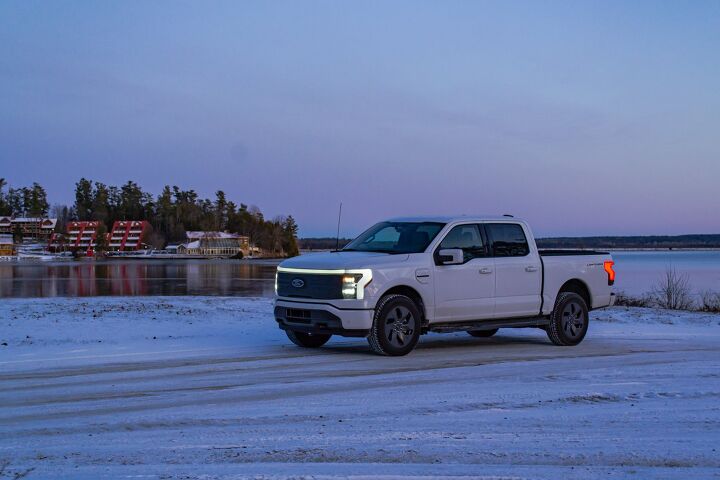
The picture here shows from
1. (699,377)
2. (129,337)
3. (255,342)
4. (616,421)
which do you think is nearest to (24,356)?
(129,337)

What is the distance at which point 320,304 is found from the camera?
36.2 ft

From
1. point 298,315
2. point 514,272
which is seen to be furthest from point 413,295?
point 514,272

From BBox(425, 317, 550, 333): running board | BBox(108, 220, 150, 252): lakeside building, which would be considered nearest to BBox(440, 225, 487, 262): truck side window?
BBox(425, 317, 550, 333): running board

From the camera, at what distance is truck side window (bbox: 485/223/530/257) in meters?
12.4

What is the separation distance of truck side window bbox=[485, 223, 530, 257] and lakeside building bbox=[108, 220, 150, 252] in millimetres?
171371

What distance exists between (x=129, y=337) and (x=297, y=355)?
378cm

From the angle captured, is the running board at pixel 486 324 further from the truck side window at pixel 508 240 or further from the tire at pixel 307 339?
the tire at pixel 307 339

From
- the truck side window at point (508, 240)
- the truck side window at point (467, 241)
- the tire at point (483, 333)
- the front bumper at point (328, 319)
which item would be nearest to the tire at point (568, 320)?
the truck side window at point (508, 240)

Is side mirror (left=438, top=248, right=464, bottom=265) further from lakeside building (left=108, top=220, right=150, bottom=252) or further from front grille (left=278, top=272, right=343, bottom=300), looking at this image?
lakeside building (left=108, top=220, right=150, bottom=252)

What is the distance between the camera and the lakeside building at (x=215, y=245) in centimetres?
16625

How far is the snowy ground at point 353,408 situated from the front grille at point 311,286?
0.90 metres

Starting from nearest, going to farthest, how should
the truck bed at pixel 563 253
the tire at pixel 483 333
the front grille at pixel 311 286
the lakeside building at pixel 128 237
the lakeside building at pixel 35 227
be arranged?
the front grille at pixel 311 286 → the truck bed at pixel 563 253 → the tire at pixel 483 333 → the lakeside building at pixel 128 237 → the lakeside building at pixel 35 227

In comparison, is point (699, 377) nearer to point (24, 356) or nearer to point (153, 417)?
point (153, 417)

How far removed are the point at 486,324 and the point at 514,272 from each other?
38.1 inches
